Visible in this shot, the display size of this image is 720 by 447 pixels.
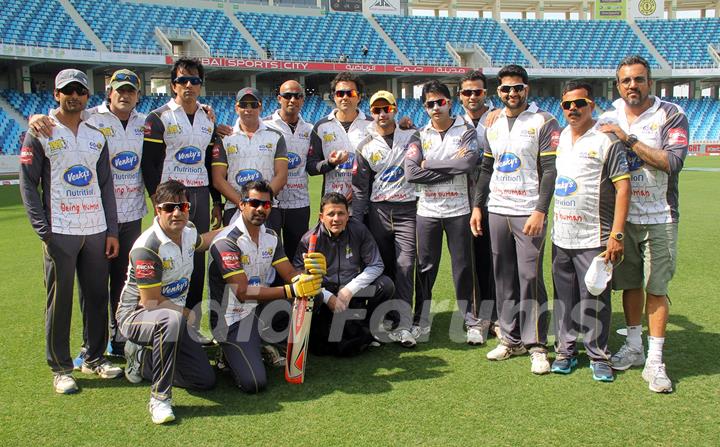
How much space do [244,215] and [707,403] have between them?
356 cm

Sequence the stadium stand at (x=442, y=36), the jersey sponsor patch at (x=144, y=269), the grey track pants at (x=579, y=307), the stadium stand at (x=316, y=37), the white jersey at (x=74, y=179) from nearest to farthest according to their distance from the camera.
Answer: the jersey sponsor patch at (x=144, y=269), the white jersey at (x=74, y=179), the grey track pants at (x=579, y=307), the stadium stand at (x=316, y=37), the stadium stand at (x=442, y=36)

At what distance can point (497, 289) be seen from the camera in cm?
503

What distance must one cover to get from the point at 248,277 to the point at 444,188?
187 centimetres

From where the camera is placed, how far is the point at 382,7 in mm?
42406

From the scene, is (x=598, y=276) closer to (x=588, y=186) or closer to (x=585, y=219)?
(x=585, y=219)

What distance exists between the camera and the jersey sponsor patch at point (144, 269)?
404 centimetres

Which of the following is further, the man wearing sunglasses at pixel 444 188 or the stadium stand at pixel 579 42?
the stadium stand at pixel 579 42

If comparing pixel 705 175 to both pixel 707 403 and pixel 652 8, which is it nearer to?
pixel 707 403

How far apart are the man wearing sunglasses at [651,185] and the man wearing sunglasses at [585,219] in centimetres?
18

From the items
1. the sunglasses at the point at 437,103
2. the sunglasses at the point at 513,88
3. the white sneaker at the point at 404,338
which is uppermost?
the sunglasses at the point at 513,88

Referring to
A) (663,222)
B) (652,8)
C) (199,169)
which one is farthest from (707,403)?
(652,8)

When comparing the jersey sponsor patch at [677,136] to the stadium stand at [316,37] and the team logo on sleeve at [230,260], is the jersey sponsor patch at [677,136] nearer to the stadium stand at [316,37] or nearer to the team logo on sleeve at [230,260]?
the team logo on sleeve at [230,260]

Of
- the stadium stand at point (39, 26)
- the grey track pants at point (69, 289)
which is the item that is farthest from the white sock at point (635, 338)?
the stadium stand at point (39, 26)

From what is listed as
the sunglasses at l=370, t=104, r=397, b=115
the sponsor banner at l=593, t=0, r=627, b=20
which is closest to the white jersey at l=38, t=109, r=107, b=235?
the sunglasses at l=370, t=104, r=397, b=115
